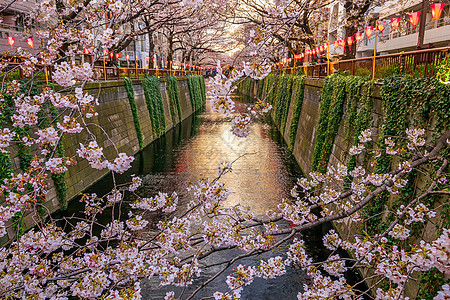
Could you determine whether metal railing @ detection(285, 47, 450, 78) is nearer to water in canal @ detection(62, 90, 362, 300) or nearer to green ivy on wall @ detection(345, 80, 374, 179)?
green ivy on wall @ detection(345, 80, 374, 179)

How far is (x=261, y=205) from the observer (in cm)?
1161

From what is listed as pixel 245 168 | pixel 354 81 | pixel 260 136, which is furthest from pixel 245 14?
pixel 354 81

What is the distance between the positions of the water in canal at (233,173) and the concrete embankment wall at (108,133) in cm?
59

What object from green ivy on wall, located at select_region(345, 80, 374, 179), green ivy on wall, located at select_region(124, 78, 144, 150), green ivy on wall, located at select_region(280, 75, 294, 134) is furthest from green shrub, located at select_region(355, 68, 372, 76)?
green ivy on wall, located at select_region(124, 78, 144, 150)

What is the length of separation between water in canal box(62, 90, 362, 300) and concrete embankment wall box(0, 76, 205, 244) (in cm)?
59

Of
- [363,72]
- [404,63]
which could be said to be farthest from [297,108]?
[404,63]

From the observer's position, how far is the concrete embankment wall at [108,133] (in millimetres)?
10711

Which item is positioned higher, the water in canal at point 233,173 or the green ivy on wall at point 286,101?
the green ivy on wall at point 286,101

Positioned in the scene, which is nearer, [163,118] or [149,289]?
[149,289]

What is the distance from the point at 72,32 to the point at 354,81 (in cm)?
780

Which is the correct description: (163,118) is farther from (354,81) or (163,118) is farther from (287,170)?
(354,81)

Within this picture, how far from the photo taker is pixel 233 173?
49.9 ft

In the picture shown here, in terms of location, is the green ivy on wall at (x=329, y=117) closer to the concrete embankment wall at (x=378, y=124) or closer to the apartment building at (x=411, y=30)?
the concrete embankment wall at (x=378, y=124)

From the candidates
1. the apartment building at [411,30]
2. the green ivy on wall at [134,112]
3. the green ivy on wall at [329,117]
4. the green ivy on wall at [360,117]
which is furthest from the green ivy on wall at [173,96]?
the green ivy on wall at [360,117]
